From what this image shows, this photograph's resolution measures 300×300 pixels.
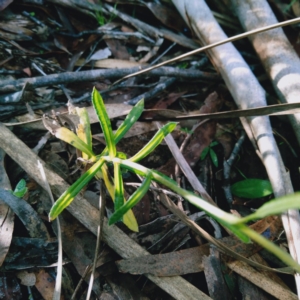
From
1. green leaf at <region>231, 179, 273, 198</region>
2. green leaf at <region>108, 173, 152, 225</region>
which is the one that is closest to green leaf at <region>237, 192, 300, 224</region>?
green leaf at <region>108, 173, 152, 225</region>

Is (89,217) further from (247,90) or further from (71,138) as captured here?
(247,90)

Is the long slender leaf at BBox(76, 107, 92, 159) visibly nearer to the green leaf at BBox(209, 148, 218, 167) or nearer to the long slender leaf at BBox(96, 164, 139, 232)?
the long slender leaf at BBox(96, 164, 139, 232)

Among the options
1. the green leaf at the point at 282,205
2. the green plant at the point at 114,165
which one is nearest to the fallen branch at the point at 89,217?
the green plant at the point at 114,165

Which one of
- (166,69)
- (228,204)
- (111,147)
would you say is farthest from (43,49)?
(228,204)

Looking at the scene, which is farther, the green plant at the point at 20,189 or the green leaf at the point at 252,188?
the green leaf at the point at 252,188

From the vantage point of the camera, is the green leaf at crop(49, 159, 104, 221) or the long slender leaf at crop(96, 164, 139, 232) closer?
the green leaf at crop(49, 159, 104, 221)

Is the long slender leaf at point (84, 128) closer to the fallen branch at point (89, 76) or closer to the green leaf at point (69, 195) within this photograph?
the green leaf at point (69, 195)

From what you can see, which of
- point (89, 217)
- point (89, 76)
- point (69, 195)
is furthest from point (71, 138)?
point (89, 76)
